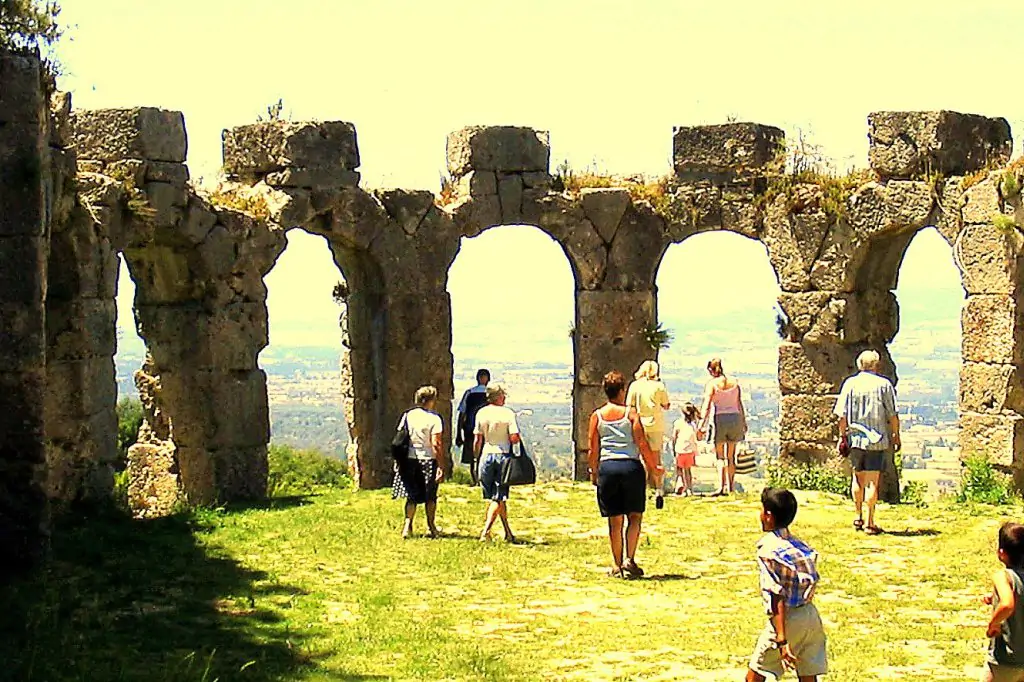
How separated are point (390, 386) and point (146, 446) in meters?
3.22

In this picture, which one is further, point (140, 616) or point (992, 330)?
point (992, 330)

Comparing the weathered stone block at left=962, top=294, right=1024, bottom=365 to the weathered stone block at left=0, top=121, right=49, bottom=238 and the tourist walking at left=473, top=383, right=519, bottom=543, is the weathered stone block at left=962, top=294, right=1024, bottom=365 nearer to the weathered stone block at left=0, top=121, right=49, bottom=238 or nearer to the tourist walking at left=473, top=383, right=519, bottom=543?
the tourist walking at left=473, top=383, right=519, bottom=543

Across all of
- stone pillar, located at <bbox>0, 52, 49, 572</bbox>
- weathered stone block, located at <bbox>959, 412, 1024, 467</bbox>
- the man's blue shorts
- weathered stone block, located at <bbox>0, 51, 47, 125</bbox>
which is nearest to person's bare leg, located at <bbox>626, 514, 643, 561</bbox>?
the man's blue shorts

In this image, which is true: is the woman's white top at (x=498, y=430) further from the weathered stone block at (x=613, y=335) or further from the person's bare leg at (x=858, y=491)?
the weathered stone block at (x=613, y=335)

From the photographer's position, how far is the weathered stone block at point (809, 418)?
20.0 metres

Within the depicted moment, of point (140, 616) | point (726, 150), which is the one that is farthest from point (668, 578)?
point (726, 150)

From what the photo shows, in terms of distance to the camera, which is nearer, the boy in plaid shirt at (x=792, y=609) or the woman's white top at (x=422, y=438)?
the boy in plaid shirt at (x=792, y=609)

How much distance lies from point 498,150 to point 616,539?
8669mm

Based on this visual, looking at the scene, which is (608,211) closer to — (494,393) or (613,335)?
(613,335)

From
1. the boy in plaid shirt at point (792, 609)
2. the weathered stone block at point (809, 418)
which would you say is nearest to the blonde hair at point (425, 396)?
the weathered stone block at point (809, 418)

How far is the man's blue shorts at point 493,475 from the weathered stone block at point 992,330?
21.9 feet

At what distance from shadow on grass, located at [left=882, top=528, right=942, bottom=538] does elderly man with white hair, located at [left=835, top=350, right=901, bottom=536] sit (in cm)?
39

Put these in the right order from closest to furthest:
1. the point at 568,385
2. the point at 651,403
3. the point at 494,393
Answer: the point at 494,393, the point at 651,403, the point at 568,385

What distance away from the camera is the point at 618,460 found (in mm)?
12930
